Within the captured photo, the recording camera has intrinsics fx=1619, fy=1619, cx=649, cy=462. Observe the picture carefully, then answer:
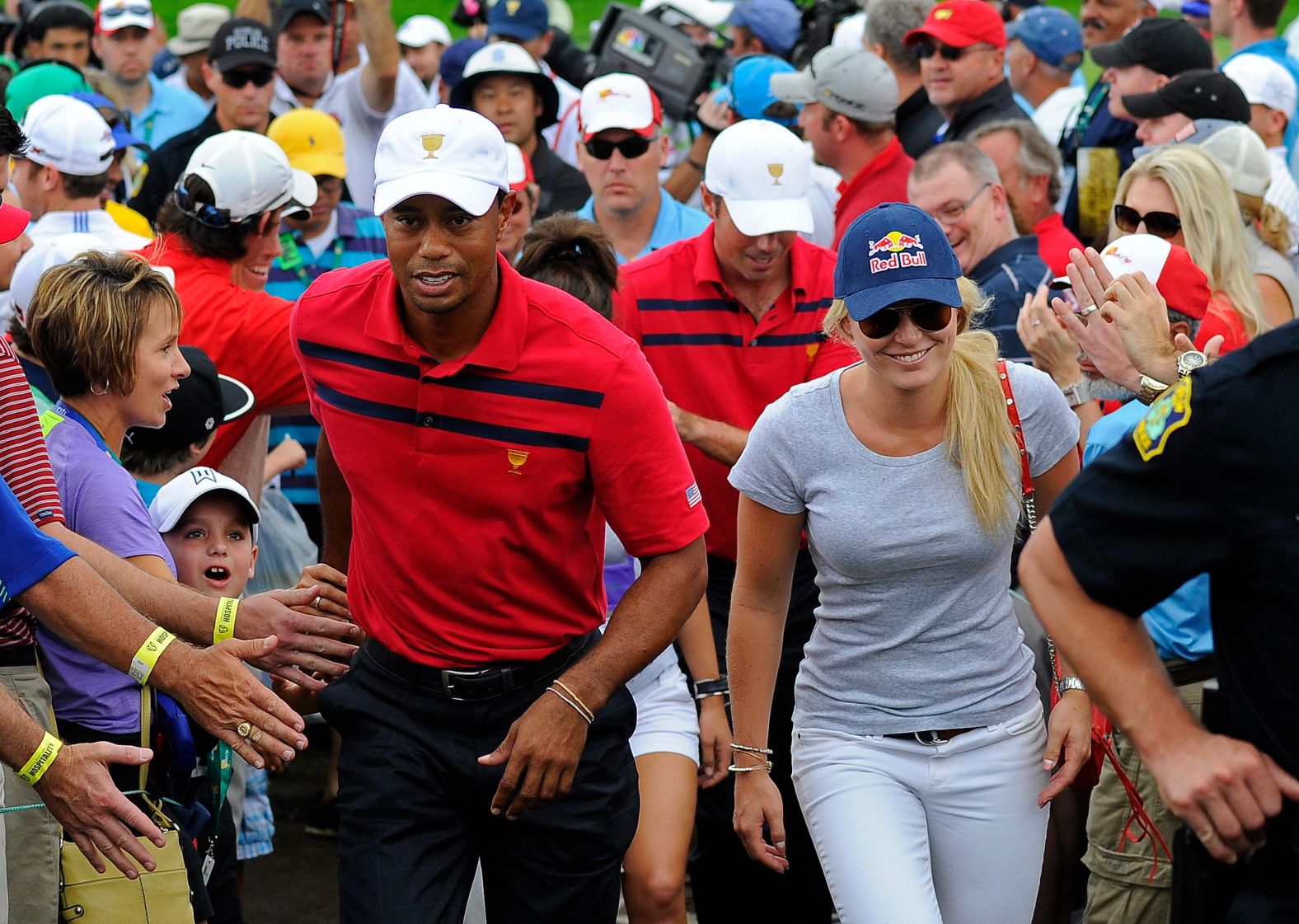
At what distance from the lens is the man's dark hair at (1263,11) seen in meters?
8.65

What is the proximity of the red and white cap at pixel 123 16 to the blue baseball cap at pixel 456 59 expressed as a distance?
6.60ft

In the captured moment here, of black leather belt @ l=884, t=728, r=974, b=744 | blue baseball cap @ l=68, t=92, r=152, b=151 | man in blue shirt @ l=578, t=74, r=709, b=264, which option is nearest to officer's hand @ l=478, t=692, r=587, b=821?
black leather belt @ l=884, t=728, r=974, b=744

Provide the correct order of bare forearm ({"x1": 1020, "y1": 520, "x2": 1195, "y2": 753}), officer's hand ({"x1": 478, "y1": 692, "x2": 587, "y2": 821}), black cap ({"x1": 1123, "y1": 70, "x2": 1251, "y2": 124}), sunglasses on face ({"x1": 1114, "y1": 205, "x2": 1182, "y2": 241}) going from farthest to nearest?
1. black cap ({"x1": 1123, "y1": 70, "x2": 1251, "y2": 124})
2. sunglasses on face ({"x1": 1114, "y1": 205, "x2": 1182, "y2": 241})
3. officer's hand ({"x1": 478, "y1": 692, "x2": 587, "y2": 821})
4. bare forearm ({"x1": 1020, "y1": 520, "x2": 1195, "y2": 753})

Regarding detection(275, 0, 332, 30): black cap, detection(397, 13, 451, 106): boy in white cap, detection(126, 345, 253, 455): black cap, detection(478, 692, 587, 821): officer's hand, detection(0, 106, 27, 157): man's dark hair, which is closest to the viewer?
detection(478, 692, 587, 821): officer's hand

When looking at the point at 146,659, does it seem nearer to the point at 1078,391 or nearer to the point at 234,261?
the point at 234,261

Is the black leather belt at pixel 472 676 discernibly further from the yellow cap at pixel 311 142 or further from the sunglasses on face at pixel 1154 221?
the yellow cap at pixel 311 142

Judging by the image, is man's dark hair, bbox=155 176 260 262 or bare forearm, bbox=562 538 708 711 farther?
man's dark hair, bbox=155 176 260 262

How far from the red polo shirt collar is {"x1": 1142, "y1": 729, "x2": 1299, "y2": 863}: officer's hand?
5.59ft

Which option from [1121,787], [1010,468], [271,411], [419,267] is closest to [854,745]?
[1010,468]

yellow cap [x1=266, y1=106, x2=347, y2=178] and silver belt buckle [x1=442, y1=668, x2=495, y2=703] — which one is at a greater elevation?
yellow cap [x1=266, y1=106, x2=347, y2=178]

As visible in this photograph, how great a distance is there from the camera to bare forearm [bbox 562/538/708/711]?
3.49 meters

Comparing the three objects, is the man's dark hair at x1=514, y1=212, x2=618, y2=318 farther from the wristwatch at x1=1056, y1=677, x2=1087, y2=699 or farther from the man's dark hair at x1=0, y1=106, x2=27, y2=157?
the wristwatch at x1=1056, y1=677, x2=1087, y2=699

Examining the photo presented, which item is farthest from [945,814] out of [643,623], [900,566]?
[643,623]

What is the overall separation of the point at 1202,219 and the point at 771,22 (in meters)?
6.24
